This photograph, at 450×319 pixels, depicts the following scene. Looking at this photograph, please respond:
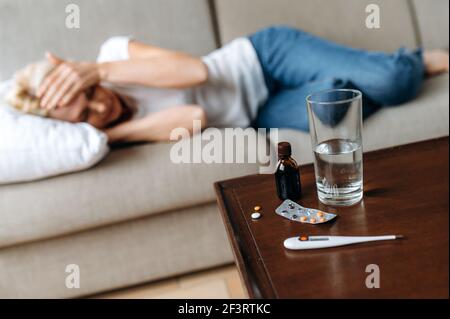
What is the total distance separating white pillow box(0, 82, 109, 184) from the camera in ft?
3.70

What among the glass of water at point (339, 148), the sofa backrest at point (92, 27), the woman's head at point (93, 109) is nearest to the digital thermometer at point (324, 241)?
the glass of water at point (339, 148)

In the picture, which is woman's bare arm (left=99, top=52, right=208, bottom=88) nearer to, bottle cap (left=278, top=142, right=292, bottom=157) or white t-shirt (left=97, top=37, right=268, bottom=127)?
white t-shirt (left=97, top=37, right=268, bottom=127)

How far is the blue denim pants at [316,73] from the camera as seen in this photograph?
1.27 metres

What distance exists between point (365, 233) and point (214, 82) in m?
0.95

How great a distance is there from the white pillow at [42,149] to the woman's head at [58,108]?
73 mm

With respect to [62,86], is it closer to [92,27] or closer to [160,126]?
[160,126]

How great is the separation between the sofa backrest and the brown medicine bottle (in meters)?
1.00

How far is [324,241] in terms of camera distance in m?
0.60

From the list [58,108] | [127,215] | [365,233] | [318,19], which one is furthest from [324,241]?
[318,19]

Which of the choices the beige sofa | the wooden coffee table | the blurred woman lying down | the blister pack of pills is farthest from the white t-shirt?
the blister pack of pills

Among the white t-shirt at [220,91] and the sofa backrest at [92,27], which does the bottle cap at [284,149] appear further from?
the sofa backrest at [92,27]
